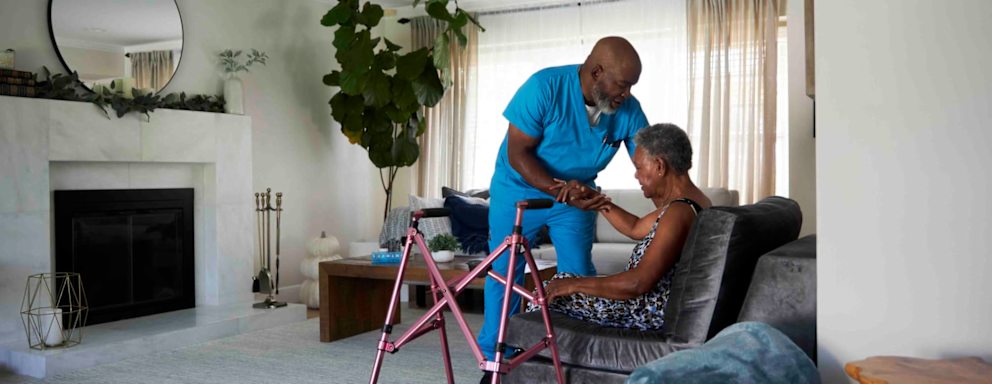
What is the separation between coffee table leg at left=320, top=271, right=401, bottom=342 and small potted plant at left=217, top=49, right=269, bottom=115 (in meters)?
1.58

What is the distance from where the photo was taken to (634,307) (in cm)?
255

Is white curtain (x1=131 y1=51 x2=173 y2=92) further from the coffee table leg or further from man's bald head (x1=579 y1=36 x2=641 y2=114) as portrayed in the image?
man's bald head (x1=579 y1=36 x2=641 y2=114)

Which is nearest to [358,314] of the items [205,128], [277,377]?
[277,377]

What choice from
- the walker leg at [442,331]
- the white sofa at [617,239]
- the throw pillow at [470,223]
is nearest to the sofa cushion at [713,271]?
the walker leg at [442,331]

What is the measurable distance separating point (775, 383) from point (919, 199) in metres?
0.50

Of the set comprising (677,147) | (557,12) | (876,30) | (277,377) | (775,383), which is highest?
(557,12)

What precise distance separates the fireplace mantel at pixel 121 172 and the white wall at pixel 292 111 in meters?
0.28

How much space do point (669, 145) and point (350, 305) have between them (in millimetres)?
2726

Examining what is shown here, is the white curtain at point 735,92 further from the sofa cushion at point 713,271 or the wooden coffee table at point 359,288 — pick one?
the sofa cushion at point 713,271

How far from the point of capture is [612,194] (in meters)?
6.17

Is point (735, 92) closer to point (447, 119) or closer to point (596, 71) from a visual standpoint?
point (447, 119)

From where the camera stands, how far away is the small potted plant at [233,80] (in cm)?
567

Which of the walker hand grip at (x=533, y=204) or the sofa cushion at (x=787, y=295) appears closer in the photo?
the sofa cushion at (x=787, y=295)

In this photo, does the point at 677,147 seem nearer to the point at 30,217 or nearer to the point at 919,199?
the point at 919,199
